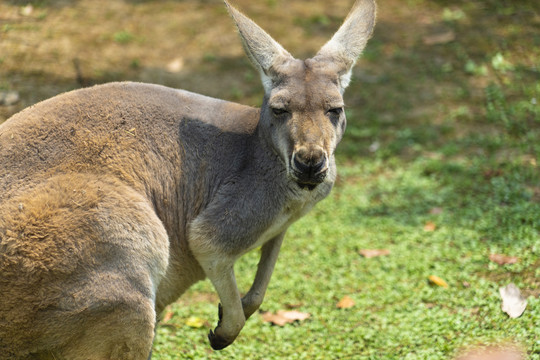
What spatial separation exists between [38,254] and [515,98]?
7.64 metres

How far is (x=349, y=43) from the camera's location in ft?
15.3

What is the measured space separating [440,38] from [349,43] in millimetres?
6959

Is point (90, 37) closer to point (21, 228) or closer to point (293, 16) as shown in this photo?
point (293, 16)

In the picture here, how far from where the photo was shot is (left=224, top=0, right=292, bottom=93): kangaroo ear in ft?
14.5

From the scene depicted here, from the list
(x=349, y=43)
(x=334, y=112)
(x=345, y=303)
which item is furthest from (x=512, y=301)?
(x=349, y=43)

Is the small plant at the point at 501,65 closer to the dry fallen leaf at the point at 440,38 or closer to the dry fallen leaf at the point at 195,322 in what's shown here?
the dry fallen leaf at the point at 440,38

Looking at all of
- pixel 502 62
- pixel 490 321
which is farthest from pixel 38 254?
pixel 502 62

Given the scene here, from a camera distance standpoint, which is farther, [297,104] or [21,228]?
[297,104]

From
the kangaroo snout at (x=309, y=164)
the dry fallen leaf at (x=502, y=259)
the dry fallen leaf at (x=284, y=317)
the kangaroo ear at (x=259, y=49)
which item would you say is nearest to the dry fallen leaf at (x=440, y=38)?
the dry fallen leaf at (x=502, y=259)

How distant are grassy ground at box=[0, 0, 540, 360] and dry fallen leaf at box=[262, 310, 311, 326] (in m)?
0.06

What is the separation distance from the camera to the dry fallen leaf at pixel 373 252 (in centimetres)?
659

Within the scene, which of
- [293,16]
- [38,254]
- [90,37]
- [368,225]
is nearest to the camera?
[38,254]

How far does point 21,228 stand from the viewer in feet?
12.2

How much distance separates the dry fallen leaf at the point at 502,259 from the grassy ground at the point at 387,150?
70 millimetres
